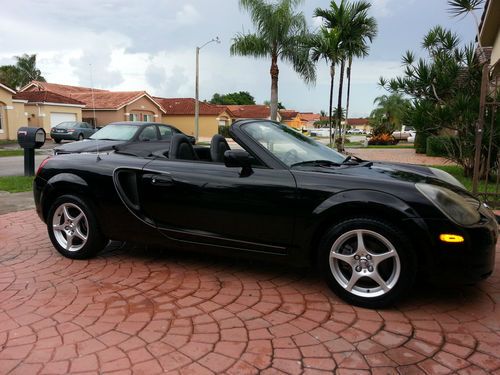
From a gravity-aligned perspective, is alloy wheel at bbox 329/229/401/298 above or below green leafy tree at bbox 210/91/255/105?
below

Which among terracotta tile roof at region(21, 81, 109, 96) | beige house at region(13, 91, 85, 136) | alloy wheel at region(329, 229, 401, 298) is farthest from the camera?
terracotta tile roof at region(21, 81, 109, 96)

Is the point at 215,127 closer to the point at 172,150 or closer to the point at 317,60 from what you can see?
the point at 317,60

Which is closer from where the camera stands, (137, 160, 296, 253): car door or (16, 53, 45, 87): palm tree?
(137, 160, 296, 253): car door

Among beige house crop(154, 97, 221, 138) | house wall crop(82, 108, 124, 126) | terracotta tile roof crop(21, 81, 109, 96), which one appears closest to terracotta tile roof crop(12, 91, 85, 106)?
house wall crop(82, 108, 124, 126)

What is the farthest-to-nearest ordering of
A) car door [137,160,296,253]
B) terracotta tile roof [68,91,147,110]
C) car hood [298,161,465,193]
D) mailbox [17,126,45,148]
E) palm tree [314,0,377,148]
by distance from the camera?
terracotta tile roof [68,91,147,110], palm tree [314,0,377,148], mailbox [17,126,45,148], car door [137,160,296,253], car hood [298,161,465,193]

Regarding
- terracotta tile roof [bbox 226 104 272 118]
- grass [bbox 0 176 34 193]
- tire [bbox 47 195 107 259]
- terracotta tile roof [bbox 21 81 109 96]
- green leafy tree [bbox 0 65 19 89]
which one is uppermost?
green leafy tree [bbox 0 65 19 89]

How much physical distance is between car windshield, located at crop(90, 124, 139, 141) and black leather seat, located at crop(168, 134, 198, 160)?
763cm

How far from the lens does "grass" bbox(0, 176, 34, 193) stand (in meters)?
8.51

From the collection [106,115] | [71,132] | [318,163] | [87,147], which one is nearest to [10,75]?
[106,115]

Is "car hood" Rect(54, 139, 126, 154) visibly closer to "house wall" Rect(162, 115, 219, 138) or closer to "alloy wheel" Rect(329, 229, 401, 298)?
"alloy wheel" Rect(329, 229, 401, 298)

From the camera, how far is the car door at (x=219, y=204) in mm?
3262

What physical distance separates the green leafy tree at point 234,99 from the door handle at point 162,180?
8741 centimetres

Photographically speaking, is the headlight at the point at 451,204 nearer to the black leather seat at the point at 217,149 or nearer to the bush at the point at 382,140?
the black leather seat at the point at 217,149

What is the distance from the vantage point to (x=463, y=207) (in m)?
3.07
